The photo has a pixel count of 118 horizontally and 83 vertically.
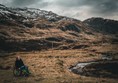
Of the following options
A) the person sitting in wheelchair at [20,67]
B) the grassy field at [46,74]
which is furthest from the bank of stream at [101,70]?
the person sitting in wheelchair at [20,67]

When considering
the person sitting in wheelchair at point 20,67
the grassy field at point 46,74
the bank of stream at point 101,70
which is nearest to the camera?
the grassy field at point 46,74

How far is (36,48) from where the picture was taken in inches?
5679

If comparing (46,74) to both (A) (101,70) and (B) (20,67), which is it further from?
(A) (101,70)

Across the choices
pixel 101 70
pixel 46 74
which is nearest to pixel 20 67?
pixel 46 74

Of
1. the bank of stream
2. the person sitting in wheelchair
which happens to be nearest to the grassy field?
the person sitting in wheelchair

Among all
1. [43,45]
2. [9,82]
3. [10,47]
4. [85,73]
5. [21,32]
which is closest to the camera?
[9,82]

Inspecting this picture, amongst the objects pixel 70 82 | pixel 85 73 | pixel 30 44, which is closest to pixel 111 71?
pixel 85 73

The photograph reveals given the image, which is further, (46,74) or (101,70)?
(101,70)

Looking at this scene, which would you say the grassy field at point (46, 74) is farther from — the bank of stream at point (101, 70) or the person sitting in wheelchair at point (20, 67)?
the bank of stream at point (101, 70)

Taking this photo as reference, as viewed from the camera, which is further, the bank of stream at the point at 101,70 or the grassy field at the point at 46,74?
the bank of stream at the point at 101,70

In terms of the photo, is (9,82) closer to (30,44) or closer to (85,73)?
(85,73)

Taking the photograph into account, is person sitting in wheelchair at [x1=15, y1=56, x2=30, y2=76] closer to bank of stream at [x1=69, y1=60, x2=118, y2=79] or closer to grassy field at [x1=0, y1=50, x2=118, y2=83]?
grassy field at [x1=0, y1=50, x2=118, y2=83]

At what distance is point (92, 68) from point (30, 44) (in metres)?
105

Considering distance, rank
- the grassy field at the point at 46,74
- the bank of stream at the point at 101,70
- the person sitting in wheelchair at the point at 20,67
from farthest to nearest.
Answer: the bank of stream at the point at 101,70 < the person sitting in wheelchair at the point at 20,67 < the grassy field at the point at 46,74
